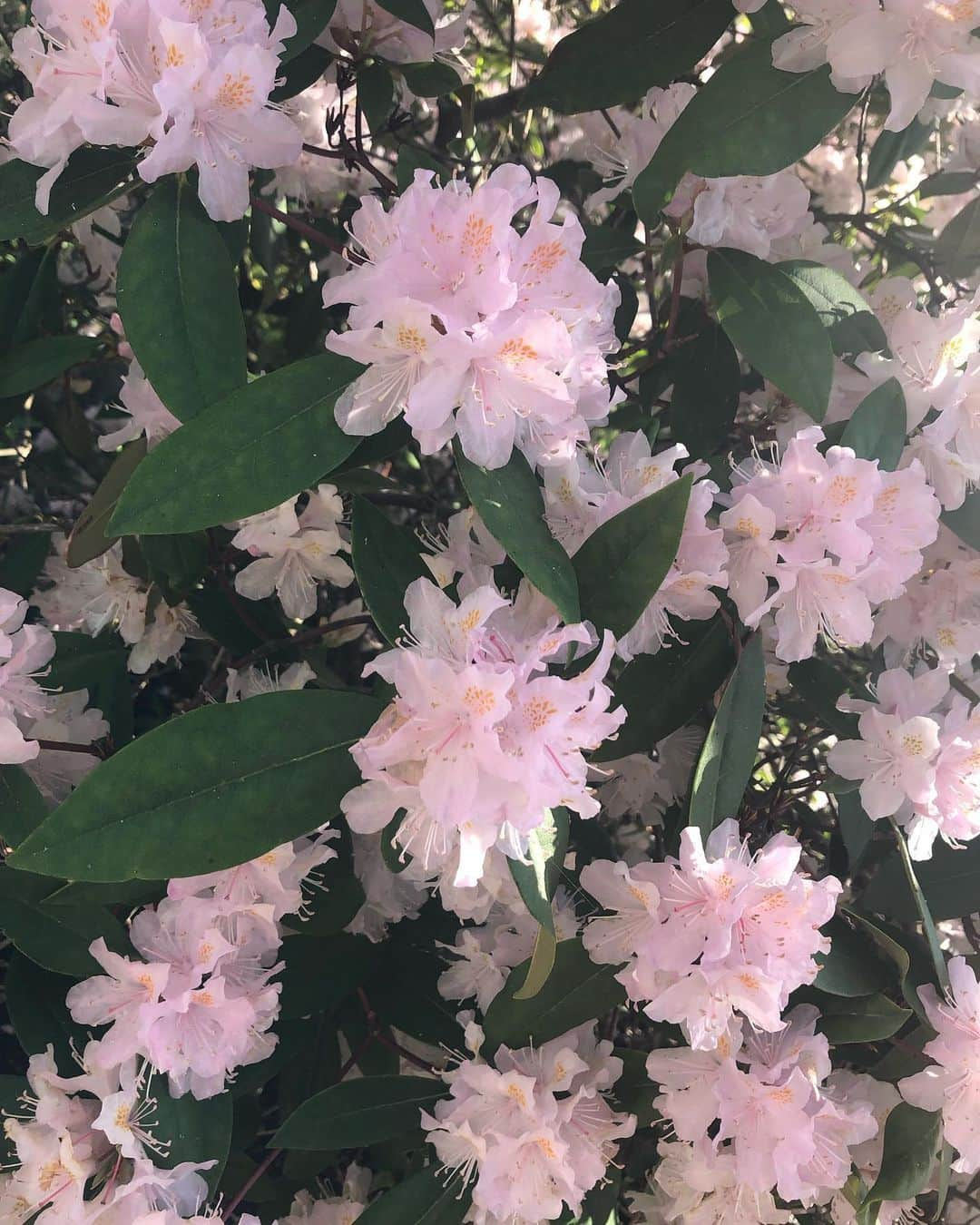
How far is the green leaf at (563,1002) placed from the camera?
3.15 feet

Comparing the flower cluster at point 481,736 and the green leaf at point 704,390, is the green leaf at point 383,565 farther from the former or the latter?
the green leaf at point 704,390

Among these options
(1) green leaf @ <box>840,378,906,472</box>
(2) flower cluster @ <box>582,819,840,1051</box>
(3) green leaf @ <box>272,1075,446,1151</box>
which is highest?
(1) green leaf @ <box>840,378,906,472</box>

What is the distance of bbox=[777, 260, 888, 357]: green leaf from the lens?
1.04 metres

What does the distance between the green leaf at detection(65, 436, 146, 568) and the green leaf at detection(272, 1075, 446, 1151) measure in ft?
1.82

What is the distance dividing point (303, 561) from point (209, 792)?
1.36 feet

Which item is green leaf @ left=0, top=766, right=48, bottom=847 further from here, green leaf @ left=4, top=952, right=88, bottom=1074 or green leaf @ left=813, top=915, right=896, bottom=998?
green leaf @ left=813, top=915, right=896, bottom=998

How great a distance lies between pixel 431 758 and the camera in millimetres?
703

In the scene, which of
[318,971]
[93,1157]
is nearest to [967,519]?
[318,971]

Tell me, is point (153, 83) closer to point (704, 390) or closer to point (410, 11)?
point (410, 11)

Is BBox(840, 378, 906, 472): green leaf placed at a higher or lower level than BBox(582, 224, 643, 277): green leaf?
lower

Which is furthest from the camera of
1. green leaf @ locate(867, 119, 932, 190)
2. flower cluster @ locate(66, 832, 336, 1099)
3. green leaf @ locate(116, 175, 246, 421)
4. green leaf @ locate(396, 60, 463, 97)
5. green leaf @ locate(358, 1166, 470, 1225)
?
green leaf @ locate(867, 119, 932, 190)

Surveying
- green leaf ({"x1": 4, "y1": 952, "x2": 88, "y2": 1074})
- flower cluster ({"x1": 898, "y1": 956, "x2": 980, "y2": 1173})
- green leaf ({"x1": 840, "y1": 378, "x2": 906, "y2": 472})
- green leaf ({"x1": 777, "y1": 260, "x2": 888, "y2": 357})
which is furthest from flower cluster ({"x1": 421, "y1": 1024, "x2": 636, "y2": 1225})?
green leaf ({"x1": 777, "y1": 260, "x2": 888, "y2": 357})

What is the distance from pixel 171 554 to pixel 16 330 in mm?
343

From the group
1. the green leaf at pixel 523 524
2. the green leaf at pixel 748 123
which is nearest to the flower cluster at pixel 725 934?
the green leaf at pixel 523 524
